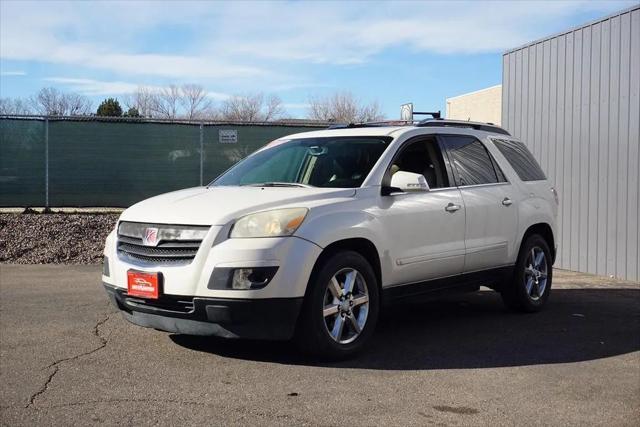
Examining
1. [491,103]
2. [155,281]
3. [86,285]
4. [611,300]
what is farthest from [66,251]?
[491,103]

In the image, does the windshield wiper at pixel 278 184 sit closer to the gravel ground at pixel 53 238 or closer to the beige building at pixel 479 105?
the gravel ground at pixel 53 238

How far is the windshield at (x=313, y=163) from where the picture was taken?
243 inches

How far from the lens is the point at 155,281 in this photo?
17.4ft

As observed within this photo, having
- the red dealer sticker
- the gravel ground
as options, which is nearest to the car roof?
the red dealer sticker

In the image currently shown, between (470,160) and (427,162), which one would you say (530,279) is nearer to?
(470,160)

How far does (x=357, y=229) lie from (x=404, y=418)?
1.69 m

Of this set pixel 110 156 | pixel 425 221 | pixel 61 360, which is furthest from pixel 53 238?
pixel 425 221

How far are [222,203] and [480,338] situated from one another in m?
2.72

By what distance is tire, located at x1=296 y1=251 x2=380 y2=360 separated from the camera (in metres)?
5.34

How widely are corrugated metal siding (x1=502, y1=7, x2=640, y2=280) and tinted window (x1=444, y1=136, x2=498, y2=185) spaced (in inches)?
140

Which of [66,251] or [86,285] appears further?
[66,251]

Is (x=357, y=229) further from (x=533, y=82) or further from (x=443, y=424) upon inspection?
(x=533, y=82)

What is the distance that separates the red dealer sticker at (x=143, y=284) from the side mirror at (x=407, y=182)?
6.93ft

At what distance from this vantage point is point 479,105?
31.3 m
